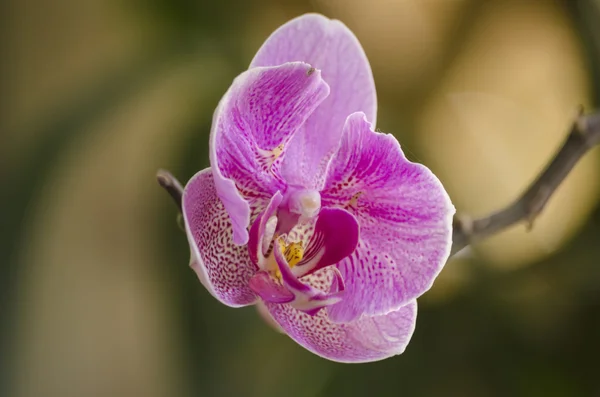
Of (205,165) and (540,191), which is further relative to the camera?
(205,165)

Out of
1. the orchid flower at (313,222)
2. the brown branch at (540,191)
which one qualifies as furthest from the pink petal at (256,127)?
the brown branch at (540,191)

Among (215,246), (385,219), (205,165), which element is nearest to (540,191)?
(385,219)

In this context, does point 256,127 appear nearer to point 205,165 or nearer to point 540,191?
point 540,191

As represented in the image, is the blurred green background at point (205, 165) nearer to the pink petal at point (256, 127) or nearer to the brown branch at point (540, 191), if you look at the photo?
the brown branch at point (540, 191)

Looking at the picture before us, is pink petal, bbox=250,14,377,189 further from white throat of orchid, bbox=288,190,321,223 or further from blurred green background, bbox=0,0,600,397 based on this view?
blurred green background, bbox=0,0,600,397

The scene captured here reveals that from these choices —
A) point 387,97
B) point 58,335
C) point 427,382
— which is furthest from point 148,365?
point 387,97

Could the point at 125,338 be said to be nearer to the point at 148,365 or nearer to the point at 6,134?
the point at 148,365
